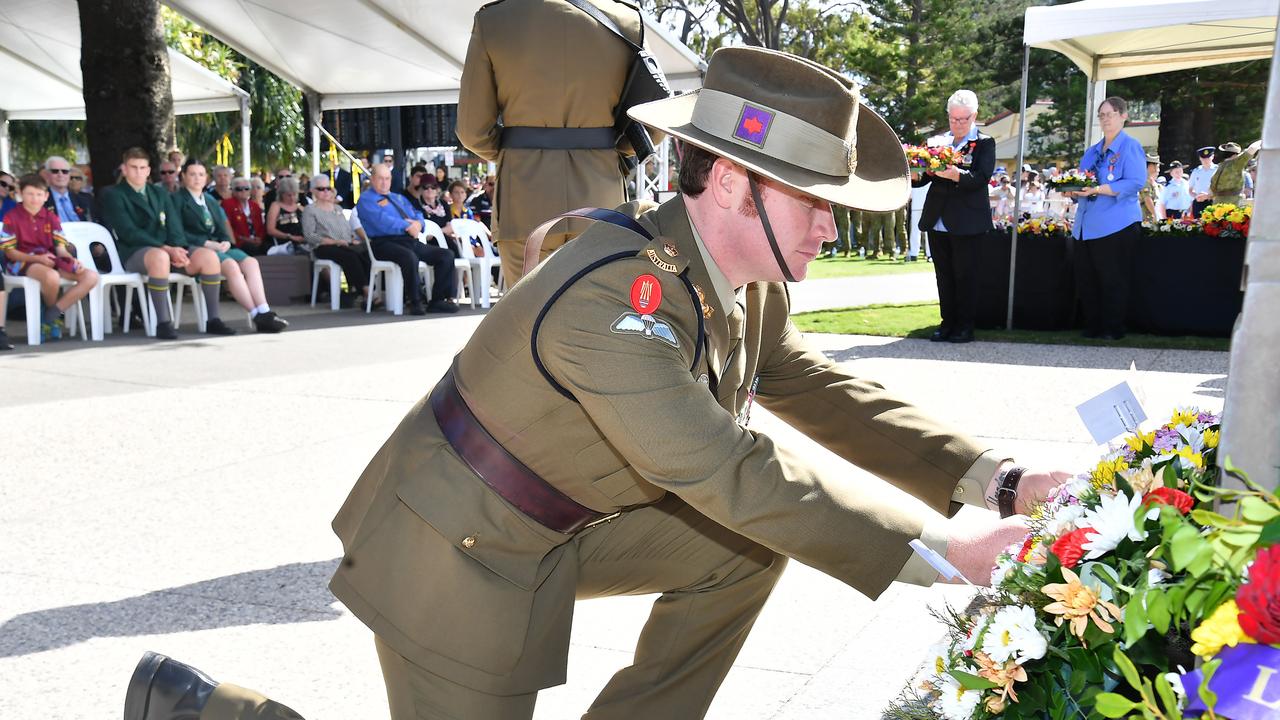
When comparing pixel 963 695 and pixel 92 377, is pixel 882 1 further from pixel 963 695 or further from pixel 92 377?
pixel 963 695

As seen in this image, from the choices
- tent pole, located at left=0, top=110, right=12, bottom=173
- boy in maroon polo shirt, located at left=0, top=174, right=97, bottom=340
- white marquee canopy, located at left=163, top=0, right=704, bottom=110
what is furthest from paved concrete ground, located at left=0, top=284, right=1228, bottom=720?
tent pole, located at left=0, top=110, right=12, bottom=173

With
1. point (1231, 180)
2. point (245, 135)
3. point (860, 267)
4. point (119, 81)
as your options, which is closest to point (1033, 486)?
point (119, 81)

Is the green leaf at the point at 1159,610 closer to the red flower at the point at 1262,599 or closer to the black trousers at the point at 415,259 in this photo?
the red flower at the point at 1262,599

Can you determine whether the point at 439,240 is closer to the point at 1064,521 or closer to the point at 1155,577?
the point at 1064,521

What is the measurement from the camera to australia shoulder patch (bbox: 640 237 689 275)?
211 centimetres

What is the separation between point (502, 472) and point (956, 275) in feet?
27.2

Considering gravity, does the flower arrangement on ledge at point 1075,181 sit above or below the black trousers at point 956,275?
above

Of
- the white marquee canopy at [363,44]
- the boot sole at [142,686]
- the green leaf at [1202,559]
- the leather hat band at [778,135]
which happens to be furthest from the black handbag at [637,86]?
the white marquee canopy at [363,44]

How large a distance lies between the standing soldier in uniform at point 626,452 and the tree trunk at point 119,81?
11316 millimetres

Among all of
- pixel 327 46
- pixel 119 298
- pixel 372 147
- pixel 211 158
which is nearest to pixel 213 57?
pixel 211 158

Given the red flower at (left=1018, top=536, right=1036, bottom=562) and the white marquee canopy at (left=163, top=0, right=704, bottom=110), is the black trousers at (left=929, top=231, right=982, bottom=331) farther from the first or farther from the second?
the red flower at (left=1018, top=536, right=1036, bottom=562)

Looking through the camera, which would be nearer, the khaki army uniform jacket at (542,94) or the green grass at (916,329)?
the khaki army uniform jacket at (542,94)

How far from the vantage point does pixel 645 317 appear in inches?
79.7

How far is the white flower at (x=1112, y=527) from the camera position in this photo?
1365 mm
